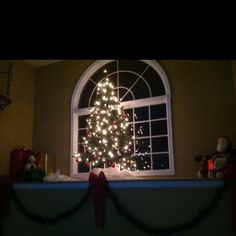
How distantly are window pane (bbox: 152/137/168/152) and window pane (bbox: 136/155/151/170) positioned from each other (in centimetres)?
22

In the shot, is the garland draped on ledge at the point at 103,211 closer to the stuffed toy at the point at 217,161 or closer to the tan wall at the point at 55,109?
the stuffed toy at the point at 217,161

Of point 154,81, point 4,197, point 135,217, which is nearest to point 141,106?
point 154,81

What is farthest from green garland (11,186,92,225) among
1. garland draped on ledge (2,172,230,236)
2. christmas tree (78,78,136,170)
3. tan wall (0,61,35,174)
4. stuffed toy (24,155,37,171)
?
tan wall (0,61,35,174)

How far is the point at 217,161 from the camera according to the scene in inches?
201

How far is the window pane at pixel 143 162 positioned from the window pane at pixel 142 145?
4.6 inches

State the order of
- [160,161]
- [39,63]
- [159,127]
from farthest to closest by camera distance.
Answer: [39,63], [159,127], [160,161]

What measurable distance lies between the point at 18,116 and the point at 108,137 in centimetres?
A: 228

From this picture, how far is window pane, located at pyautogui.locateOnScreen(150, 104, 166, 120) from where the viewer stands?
6.85 metres

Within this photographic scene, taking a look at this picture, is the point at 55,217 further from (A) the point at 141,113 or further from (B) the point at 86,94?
(B) the point at 86,94

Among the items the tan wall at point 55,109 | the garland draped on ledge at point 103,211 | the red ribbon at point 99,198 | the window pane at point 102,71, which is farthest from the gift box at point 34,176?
the window pane at point 102,71

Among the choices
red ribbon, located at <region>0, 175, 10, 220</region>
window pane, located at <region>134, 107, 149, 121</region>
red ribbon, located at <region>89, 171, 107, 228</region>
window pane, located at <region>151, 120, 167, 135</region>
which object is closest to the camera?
red ribbon, located at <region>89, 171, 107, 228</region>

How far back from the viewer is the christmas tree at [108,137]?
619 centimetres

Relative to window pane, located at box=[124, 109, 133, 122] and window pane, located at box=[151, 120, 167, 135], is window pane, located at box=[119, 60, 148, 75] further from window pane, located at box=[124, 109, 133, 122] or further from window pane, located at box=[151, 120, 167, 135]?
window pane, located at box=[151, 120, 167, 135]
